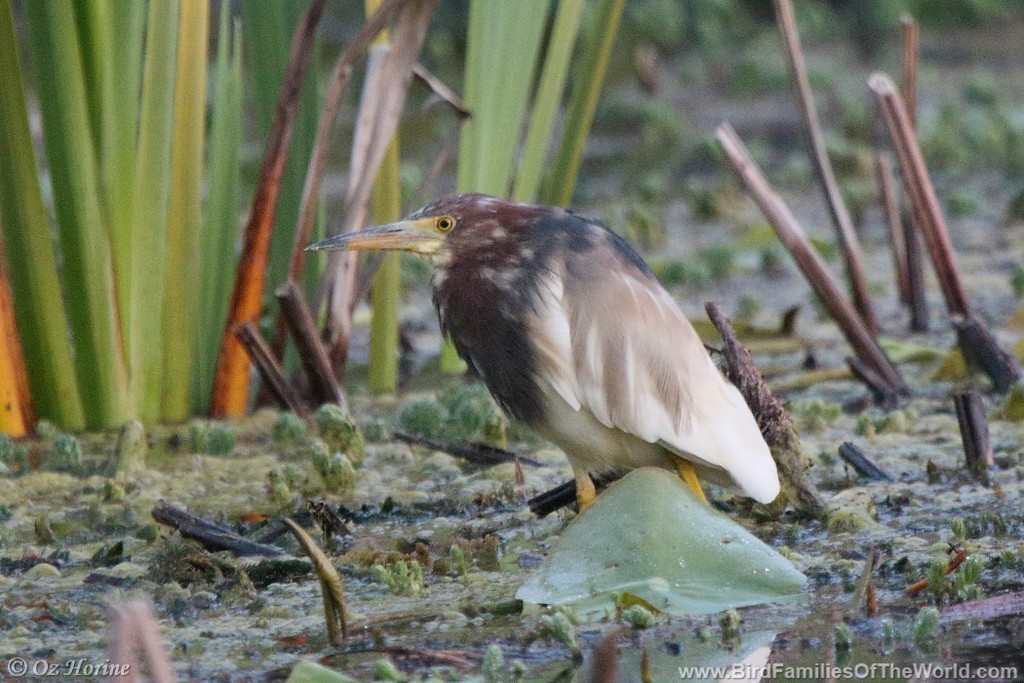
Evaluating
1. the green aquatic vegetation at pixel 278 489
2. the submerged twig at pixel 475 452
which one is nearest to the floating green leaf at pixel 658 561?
the submerged twig at pixel 475 452

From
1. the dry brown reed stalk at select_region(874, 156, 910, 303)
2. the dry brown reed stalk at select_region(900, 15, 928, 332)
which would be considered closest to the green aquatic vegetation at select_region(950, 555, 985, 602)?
the dry brown reed stalk at select_region(900, 15, 928, 332)

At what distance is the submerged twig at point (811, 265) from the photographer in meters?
3.93

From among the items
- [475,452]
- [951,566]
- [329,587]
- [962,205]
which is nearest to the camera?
[329,587]

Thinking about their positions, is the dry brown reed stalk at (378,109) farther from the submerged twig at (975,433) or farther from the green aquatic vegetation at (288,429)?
the submerged twig at (975,433)

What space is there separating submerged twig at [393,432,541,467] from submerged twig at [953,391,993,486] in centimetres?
98

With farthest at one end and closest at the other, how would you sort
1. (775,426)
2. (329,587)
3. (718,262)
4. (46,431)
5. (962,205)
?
(962,205), (718,262), (46,431), (775,426), (329,587)

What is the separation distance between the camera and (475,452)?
3559mm

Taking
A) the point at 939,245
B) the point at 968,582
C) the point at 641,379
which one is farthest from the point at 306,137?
the point at 968,582

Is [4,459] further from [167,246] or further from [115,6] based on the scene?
[115,6]

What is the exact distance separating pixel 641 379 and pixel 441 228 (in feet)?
1.61

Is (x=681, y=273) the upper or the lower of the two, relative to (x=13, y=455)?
upper

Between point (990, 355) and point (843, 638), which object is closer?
point (843, 638)

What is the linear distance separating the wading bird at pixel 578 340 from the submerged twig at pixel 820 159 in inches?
57.8

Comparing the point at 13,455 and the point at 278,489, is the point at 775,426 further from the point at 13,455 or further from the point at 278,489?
the point at 13,455
